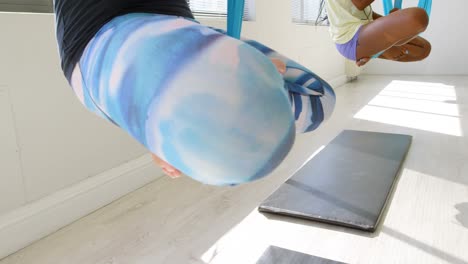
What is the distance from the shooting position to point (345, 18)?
78.5 inches

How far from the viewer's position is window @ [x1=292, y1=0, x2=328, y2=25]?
4.39 metres

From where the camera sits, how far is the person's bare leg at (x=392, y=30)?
1662 mm

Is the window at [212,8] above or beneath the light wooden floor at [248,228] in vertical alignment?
above

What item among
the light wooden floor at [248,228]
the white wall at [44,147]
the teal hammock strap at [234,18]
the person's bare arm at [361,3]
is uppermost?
the teal hammock strap at [234,18]

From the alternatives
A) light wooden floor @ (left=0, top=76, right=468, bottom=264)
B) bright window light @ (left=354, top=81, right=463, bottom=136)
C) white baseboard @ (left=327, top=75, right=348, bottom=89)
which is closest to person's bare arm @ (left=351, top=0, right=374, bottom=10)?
light wooden floor @ (left=0, top=76, right=468, bottom=264)

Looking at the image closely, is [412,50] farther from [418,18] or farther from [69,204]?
[69,204]

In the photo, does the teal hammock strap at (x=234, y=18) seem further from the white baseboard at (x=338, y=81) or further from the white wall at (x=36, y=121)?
the white baseboard at (x=338, y=81)

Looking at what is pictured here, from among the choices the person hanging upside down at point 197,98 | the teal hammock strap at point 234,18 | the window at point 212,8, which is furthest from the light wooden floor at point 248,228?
the window at point 212,8

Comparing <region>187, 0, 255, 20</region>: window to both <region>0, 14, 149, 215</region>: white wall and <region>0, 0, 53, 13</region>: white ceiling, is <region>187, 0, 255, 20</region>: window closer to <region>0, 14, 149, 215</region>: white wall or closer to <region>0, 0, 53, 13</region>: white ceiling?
<region>0, 0, 53, 13</region>: white ceiling

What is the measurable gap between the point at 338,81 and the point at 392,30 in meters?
3.78

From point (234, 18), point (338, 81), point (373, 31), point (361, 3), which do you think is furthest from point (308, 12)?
point (234, 18)

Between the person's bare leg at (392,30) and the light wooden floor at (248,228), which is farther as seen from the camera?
the person's bare leg at (392,30)

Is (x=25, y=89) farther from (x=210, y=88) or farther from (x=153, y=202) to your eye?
(x=210, y=88)

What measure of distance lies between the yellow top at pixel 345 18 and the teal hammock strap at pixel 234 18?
3.81 feet
